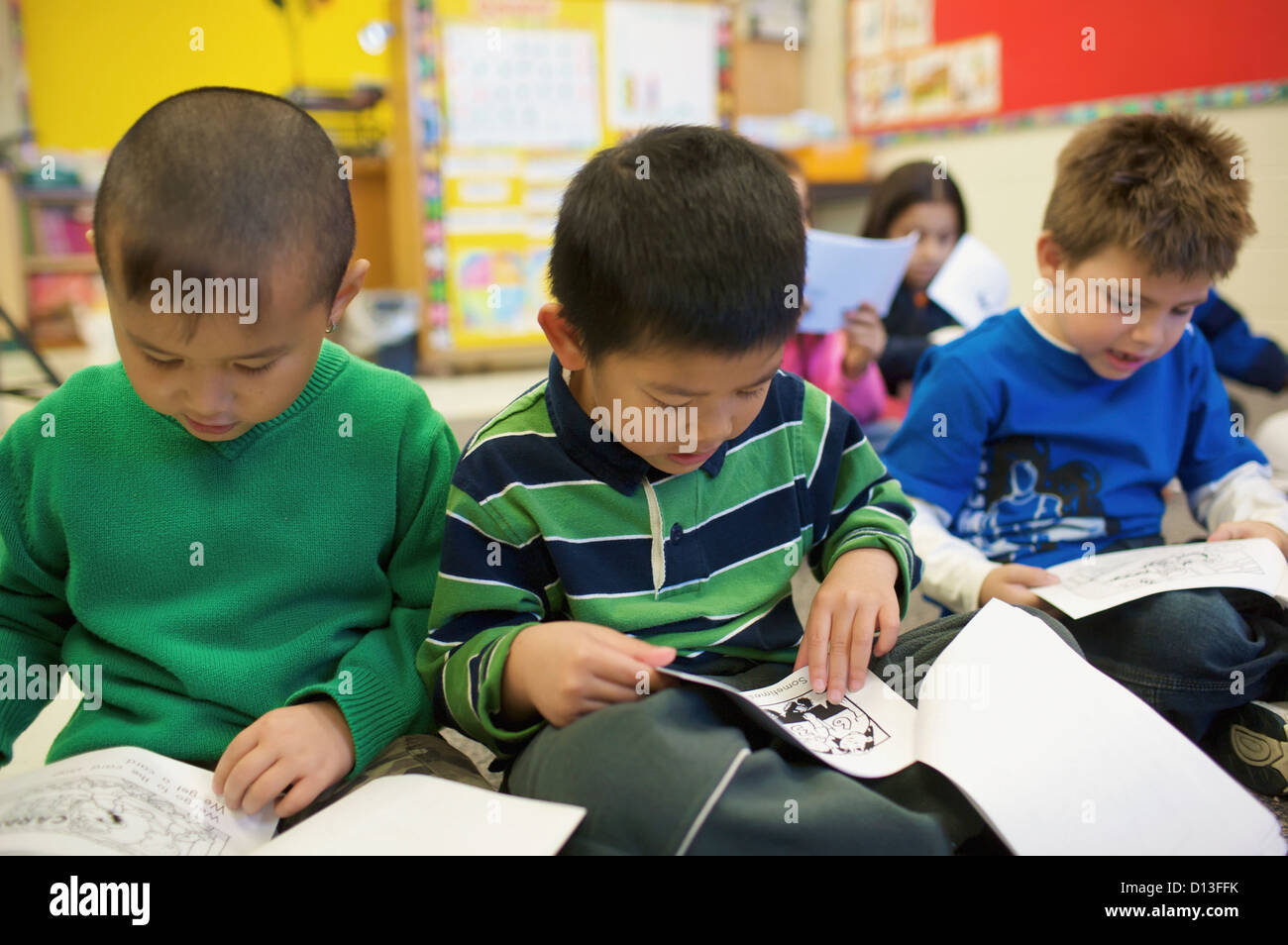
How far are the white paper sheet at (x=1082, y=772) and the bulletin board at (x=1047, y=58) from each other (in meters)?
2.82

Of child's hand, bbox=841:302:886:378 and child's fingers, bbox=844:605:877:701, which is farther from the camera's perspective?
child's hand, bbox=841:302:886:378

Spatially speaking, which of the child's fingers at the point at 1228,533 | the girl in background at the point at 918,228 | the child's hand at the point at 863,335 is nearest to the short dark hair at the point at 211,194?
the child's fingers at the point at 1228,533

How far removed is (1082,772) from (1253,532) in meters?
0.52

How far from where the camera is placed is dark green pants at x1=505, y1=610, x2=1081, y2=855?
0.56 m

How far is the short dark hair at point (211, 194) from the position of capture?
0.60m

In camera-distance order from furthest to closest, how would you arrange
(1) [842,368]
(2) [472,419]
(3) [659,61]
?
(3) [659,61], (2) [472,419], (1) [842,368]

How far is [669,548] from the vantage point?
73 cm

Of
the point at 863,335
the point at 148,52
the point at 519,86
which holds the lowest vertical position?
the point at 863,335

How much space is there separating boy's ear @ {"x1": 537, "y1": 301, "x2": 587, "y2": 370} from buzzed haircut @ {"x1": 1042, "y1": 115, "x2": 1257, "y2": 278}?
0.61 meters

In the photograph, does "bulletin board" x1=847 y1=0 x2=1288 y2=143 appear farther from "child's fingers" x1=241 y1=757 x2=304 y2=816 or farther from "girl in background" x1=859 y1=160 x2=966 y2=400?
"child's fingers" x1=241 y1=757 x2=304 y2=816

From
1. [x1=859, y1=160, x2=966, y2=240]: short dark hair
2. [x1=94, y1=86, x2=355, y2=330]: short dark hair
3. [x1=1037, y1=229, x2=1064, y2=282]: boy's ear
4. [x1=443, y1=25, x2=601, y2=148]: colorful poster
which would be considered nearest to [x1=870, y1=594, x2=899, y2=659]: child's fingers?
[x1=94, y1=86, x2=355, y2=330]: short dark hair

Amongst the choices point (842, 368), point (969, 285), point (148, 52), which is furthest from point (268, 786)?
point (148, 52)

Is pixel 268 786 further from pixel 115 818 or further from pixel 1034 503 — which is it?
pixel 1034 503
